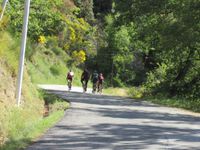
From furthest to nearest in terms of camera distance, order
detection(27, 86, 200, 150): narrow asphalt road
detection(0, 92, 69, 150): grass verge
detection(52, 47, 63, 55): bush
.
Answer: detection(52, 47, 63, 55): bush < detection(27, 86, 200, 150): narrow asphalt road < detection(0, 92, 69, 150): grass verge

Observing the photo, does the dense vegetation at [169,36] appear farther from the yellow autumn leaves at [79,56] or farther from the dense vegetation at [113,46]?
the yellow autumn leaves at [79,56]

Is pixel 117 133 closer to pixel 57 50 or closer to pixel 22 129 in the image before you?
pixel 22 129

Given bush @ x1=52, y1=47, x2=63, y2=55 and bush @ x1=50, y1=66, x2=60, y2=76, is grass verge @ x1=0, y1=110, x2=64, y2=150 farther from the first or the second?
bush @ x1=52, y1=47, x2=63, y2=55

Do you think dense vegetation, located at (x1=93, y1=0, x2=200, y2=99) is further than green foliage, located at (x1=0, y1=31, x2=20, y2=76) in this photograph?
Yes

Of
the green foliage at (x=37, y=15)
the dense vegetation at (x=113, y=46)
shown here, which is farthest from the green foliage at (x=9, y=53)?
the green foliage at (x=37, y=15)

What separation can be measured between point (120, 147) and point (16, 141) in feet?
7.33

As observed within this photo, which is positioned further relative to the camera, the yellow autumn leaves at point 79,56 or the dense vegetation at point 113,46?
the yellow autumn leaves at point 79,56

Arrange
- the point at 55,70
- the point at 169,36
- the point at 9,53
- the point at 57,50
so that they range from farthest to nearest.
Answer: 1. the point at 57,50
2. the point at 55,70
3. the point at 169,36
4. the point at 9,53

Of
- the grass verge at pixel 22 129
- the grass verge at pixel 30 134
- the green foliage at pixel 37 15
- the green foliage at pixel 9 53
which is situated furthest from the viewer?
the green foliage at pixel 37 15

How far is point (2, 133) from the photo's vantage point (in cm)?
1276

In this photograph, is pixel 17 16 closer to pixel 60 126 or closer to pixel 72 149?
pixel 60 126

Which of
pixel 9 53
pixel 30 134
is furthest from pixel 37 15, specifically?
pixel 30 134

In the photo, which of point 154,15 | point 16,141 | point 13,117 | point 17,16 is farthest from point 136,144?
point 154,15

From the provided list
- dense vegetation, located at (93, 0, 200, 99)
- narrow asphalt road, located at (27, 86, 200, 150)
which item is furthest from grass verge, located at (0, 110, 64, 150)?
dense vegetation, located at (93, 0, 200, 99)
